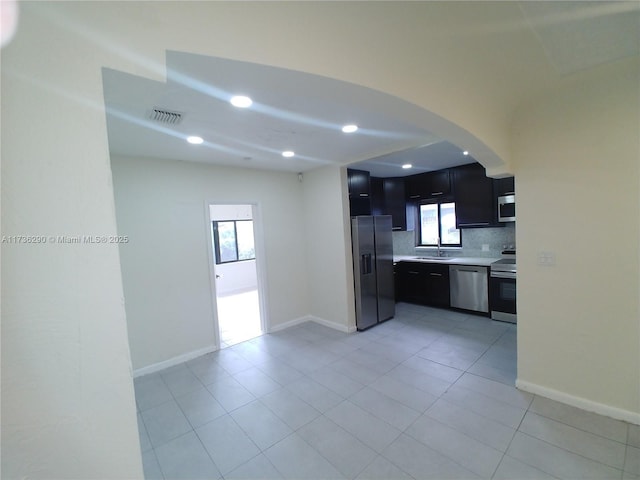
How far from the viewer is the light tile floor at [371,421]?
179 cm

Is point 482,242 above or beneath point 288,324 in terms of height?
above

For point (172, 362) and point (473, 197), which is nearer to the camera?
point (172, 362)

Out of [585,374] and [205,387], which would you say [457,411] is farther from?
[205,387]

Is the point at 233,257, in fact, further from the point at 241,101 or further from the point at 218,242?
the point at 241,101

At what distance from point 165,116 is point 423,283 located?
14.7 feet

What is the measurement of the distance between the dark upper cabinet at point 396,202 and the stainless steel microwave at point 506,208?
156 centimetres

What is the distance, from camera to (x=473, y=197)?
4.42 metres

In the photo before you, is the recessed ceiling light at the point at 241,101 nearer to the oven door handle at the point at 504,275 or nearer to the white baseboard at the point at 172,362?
the white baseboard at the point at 172,362

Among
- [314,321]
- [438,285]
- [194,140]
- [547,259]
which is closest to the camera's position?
[547,259]

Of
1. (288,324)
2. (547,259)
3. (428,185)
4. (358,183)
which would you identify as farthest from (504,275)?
(288,324)

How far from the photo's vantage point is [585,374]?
86.1 inches

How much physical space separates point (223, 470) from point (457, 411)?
6.00ft

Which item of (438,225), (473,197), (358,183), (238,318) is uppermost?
(358,183)

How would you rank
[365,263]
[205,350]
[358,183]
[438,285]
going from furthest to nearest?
[438,285] < [358,183] < [365,263] < [205,350]
